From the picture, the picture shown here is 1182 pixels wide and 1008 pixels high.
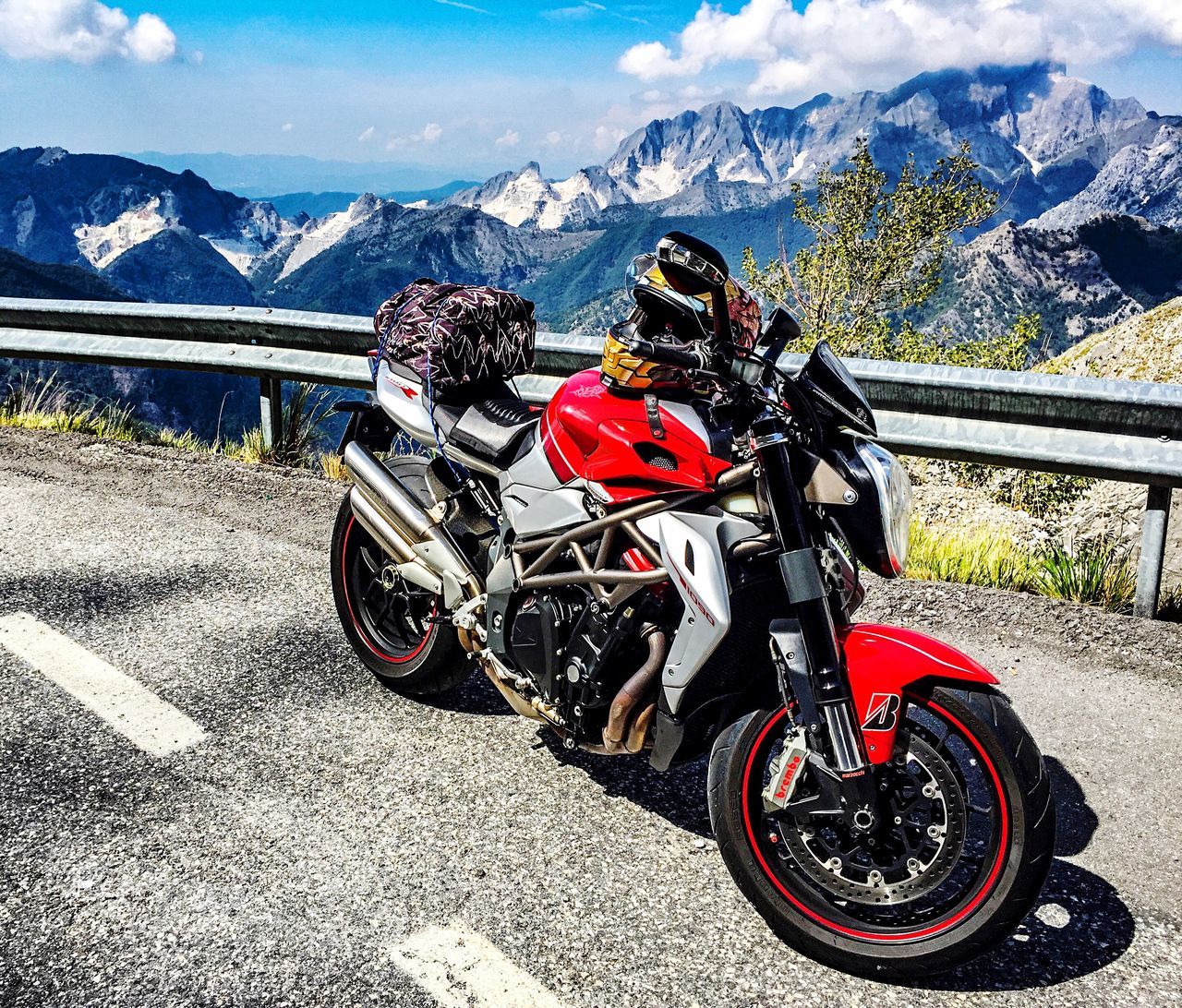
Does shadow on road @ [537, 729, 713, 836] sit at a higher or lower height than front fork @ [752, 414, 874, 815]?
lower

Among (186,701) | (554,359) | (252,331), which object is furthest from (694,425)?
(252,331)

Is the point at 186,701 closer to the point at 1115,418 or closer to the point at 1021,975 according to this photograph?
the point at 1021,975

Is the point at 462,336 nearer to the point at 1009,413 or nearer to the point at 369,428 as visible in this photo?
Answer: the point at 369,428

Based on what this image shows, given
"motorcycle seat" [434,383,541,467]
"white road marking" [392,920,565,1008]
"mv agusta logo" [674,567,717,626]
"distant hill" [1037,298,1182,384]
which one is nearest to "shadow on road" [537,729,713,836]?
"white road marking" [392,920,565,1008]

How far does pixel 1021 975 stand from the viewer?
2.54 m

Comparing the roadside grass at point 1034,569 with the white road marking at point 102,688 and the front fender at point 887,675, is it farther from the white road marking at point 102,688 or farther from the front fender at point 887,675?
the white road marking at point 102,688

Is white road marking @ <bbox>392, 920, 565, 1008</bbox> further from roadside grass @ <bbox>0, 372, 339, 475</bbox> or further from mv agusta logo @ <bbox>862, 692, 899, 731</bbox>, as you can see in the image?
roadside grass @ <bbox>0, 372, 339, 475</bbox>

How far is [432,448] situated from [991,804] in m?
2.21

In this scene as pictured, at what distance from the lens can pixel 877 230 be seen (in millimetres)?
30828

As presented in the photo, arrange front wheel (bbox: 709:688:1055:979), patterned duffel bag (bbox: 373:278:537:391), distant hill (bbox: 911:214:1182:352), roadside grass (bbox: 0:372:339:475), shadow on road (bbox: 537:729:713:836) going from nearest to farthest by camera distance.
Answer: front wheel (bbox: 709:688:1055:979), shadow on road (bbox: 537:729:713:836), patterned duffel bag (bbox: 373:278:537:391), roadside grass (bbox: 0:372:339:475), distant hill (bbox: 911:214:1182:352)

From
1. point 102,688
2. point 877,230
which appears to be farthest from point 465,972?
point 877,230

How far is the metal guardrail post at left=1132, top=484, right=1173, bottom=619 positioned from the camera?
4582mm

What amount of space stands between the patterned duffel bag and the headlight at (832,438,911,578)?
1528mm

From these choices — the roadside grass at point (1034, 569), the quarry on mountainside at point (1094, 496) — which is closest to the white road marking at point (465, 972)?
the roadside grass at point (1034, 569)
